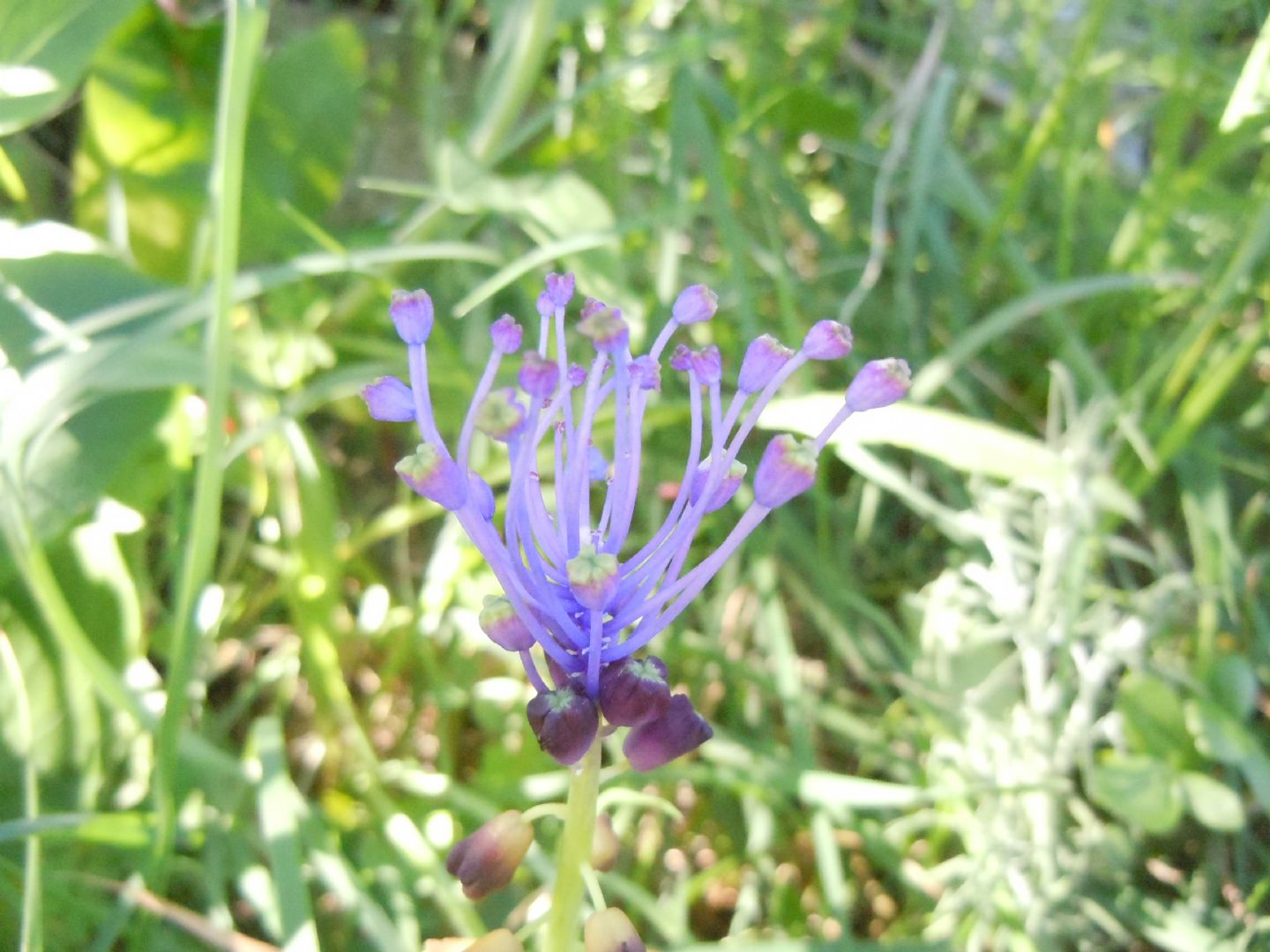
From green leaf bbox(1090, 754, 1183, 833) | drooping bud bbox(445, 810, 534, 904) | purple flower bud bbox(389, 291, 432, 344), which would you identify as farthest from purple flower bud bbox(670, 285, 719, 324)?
green leaf bbox(1090, 754, 1183, 833)

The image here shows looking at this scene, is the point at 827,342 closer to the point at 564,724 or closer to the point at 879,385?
the point at 879,385

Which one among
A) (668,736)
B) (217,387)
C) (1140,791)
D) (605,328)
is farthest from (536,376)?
(1140,791)

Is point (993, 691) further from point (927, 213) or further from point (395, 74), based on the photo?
point (395, 74)

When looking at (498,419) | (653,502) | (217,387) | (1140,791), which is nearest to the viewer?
(498,419)

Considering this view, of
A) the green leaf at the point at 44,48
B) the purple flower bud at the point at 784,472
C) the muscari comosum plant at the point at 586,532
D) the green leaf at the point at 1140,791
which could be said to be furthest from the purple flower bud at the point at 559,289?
the green leaf at the point at 1140,791

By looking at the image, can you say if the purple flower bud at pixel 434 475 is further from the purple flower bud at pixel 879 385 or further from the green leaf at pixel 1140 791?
the green leaf at pixel 1140 791

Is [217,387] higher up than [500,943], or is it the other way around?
[217,387]
